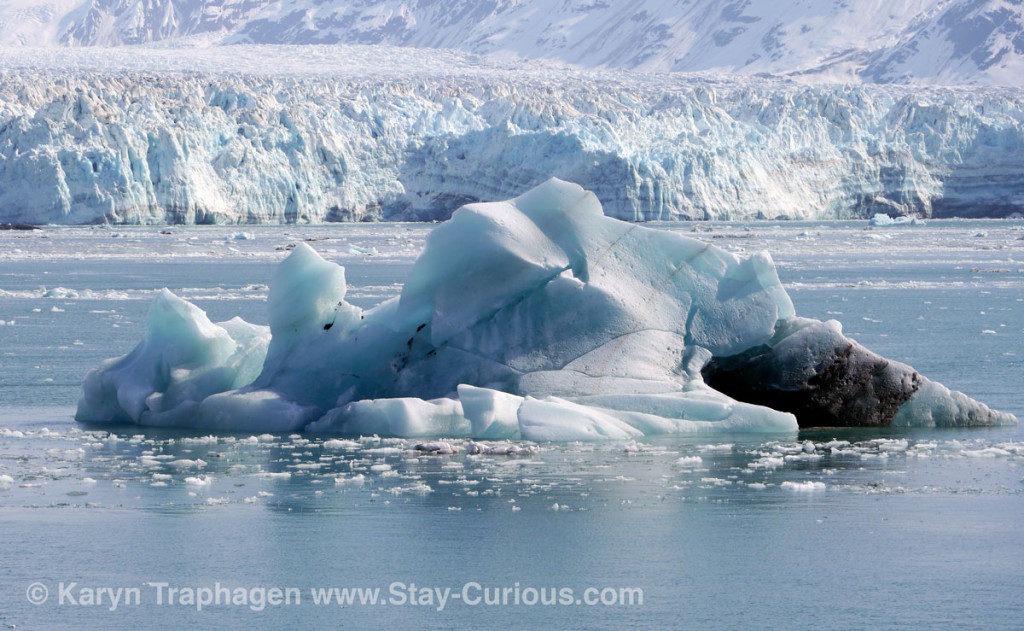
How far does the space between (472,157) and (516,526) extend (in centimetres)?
4506

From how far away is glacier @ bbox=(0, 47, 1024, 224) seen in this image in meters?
45.8

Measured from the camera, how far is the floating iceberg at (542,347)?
9367mm

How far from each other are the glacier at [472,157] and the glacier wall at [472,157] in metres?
0.07

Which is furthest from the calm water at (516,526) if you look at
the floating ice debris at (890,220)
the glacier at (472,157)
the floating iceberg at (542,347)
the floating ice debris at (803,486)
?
the floating ice debris at (890,220)

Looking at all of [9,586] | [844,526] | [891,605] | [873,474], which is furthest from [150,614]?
[873,474]

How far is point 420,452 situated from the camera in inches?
327

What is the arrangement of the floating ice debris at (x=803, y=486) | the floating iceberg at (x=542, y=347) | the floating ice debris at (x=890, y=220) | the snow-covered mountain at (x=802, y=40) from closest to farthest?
1. the floating ice debris at (x=803, y=486)
2. the floating iceberg at (x=542, y=347)
3. the floating ice debris at (x=890, y=220)
4. the snow-covered mountain at (x=802, y=40)

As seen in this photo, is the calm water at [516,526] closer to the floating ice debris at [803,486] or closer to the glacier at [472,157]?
the floating ice debris at [803,486]

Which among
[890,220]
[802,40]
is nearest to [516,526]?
[890,220]

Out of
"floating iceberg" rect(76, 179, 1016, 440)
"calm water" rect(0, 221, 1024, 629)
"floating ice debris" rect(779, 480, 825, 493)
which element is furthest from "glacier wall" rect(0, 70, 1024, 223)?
"floating ice debris" rect(779, 480, 825, 493)

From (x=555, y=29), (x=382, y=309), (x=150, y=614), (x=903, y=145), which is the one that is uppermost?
(x=555, y=29)

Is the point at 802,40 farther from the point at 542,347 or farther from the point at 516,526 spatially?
the point at 516,526

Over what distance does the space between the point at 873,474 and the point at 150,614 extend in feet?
13.1

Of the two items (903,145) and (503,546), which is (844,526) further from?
(903,145)
